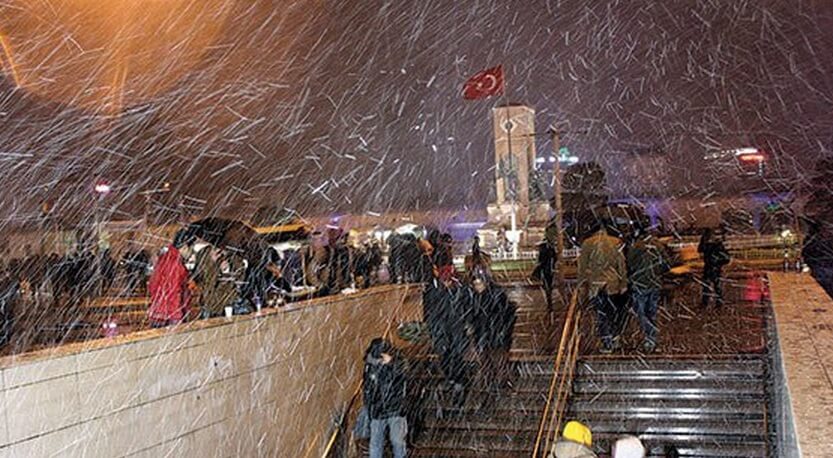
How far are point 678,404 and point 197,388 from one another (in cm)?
573

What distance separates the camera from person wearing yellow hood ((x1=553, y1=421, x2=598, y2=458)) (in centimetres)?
519

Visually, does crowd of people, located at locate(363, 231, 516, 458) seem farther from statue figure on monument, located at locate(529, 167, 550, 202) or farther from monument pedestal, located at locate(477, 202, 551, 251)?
statue figure on monument, located at locate(529, 167, 550, 202)

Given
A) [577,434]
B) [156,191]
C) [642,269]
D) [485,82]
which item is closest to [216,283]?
[642,269]

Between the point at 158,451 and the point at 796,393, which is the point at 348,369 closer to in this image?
the point at 158,451

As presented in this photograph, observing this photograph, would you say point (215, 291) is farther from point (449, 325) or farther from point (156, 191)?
point (156, 191)

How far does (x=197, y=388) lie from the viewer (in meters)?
8.20

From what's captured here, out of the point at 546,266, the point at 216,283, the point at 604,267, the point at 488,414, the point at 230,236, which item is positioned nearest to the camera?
the point at 216,283

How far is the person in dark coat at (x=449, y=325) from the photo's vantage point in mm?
11078

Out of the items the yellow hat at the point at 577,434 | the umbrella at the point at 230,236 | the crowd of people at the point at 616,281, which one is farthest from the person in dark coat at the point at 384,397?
the yellow hat at the point at 577,434

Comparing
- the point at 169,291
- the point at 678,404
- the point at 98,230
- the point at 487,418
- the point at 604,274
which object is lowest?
the point at 487,418

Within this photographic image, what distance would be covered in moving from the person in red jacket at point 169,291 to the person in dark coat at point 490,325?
356 centimetres

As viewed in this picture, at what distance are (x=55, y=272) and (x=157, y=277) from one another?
12.3 m

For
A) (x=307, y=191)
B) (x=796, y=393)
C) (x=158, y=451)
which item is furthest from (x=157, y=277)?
(x=307, y=191)

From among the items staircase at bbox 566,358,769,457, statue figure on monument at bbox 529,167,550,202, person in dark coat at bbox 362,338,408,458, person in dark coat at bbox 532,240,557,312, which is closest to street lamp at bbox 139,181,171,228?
statue figure on monument at bbox 529,167,550,202
